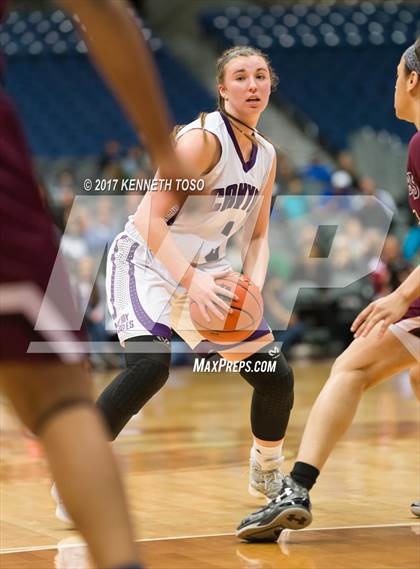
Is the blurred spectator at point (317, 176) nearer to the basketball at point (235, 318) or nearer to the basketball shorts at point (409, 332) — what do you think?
the basketball at point (235, 318)

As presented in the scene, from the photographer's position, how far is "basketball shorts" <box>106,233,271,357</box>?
401 cm

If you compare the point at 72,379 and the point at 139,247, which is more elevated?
the point at 72,379

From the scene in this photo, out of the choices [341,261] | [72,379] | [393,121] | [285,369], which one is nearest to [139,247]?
[285,369]

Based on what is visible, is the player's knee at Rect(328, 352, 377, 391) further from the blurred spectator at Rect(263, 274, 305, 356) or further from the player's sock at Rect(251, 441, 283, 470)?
the blurred spectator at Rect(263, 274, 305, 356)

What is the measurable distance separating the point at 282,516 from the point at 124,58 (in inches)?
89.3

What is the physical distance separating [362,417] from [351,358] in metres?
3.61

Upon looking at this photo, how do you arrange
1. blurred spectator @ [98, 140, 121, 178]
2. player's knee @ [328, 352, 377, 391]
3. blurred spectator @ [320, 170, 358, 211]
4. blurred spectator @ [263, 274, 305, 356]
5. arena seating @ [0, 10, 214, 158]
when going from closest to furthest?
player's knee @ [328, 352, 377, 391]
blurred spectator @ [263, 274, 305, 356]
blurred spectator @ [320, 170, 358, 211]
blurred spectator @ [98, 140, 121, 178]
arena seating @ [0, 10, 214, 158]

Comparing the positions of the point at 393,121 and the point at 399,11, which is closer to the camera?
the point at 393,121

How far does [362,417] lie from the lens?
23.9 feet

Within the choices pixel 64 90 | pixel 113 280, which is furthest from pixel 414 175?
pixel 64 90

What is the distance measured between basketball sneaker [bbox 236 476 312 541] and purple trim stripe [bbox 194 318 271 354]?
56 centimetres

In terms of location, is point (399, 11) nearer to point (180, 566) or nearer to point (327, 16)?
point (327, 16)

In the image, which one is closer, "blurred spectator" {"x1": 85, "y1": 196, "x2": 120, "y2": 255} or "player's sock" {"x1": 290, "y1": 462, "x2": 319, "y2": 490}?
"player's sock" {"x1": 290, "y1": 462, "x2": 319, "y2": 490}

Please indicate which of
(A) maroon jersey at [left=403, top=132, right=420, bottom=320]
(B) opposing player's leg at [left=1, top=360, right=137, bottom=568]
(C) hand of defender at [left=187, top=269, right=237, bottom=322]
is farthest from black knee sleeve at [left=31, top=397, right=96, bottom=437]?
(A) maroon jersey at [left=403, top=132, right=420, bottom=320]
